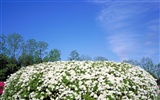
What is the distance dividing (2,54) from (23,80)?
91.6ft

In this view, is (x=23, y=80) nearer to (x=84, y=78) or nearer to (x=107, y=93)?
(x=84, y=78)

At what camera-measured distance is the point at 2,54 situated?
34719mm

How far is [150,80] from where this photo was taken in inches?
363

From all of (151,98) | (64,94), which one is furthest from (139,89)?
(64,94)

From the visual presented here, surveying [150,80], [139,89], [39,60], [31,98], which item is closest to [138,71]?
[150,80]

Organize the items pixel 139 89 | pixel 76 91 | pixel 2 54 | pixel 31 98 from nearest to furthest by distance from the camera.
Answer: pixel 76 91 < pixel 31 98 < pixel 139 89 < pixel 2 54

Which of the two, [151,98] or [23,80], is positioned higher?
[23,80]

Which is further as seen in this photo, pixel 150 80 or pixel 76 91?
pixel 150 80

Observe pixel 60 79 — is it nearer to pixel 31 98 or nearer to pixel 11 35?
pixel 31 98

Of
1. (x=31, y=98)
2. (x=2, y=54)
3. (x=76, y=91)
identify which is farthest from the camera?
(x=2, y=54)

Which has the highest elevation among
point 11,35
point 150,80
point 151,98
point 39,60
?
point 11,35

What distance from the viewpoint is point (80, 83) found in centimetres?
712

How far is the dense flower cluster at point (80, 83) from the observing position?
22.9ft

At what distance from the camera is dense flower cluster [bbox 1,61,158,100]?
698 cm
